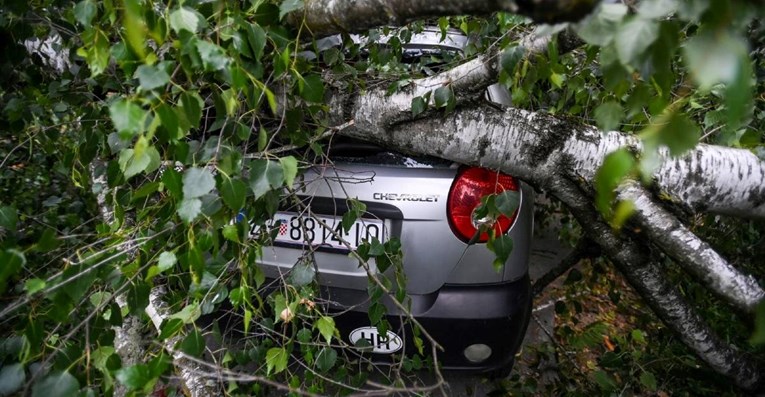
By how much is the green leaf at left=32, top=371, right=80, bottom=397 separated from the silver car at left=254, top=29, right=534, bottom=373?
0.97 metres

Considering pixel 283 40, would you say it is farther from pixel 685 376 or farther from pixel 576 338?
pixel 685 376

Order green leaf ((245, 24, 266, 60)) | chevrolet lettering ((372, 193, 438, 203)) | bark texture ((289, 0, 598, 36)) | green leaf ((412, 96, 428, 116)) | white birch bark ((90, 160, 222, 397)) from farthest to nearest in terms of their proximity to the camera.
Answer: chevrolet lettering ((372, 193, 438, 203)) < white birch bark ((90, 160, 222, 397)) < green leaf ((412, 96, 428, 116)) < green leaf ((245, 24, 266, 60)) < bark texture ((289, 0, 598, 36))

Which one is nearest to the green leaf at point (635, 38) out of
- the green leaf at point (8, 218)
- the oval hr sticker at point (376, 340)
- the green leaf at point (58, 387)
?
the green leaf at point (58, 387)

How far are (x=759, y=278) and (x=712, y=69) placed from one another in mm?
2567

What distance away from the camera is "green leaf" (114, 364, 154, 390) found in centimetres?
91

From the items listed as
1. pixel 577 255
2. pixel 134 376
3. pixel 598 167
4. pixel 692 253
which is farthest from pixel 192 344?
pixel 577 255

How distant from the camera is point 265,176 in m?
1.08

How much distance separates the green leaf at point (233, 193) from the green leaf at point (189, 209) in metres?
0.06

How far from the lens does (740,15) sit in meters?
0.54

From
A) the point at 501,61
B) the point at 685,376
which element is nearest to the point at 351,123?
the point at 501,61

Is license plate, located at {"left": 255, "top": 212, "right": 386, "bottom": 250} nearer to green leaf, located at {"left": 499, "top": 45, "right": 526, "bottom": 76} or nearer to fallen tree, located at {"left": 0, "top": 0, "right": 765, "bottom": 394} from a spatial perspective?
fallen tree, located at {"left": 0, "top": 0, "right": 765, "bottom": 394}

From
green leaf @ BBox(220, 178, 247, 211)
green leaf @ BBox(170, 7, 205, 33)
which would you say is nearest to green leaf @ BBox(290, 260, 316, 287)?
green leaf @ BBox(220, 178, 247, 211)

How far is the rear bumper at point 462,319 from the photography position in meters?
1.99

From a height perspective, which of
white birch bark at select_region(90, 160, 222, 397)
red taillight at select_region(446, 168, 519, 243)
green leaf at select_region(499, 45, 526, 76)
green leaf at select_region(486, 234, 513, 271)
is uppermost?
green leaf at select_region(499, 45, 526, 76)
